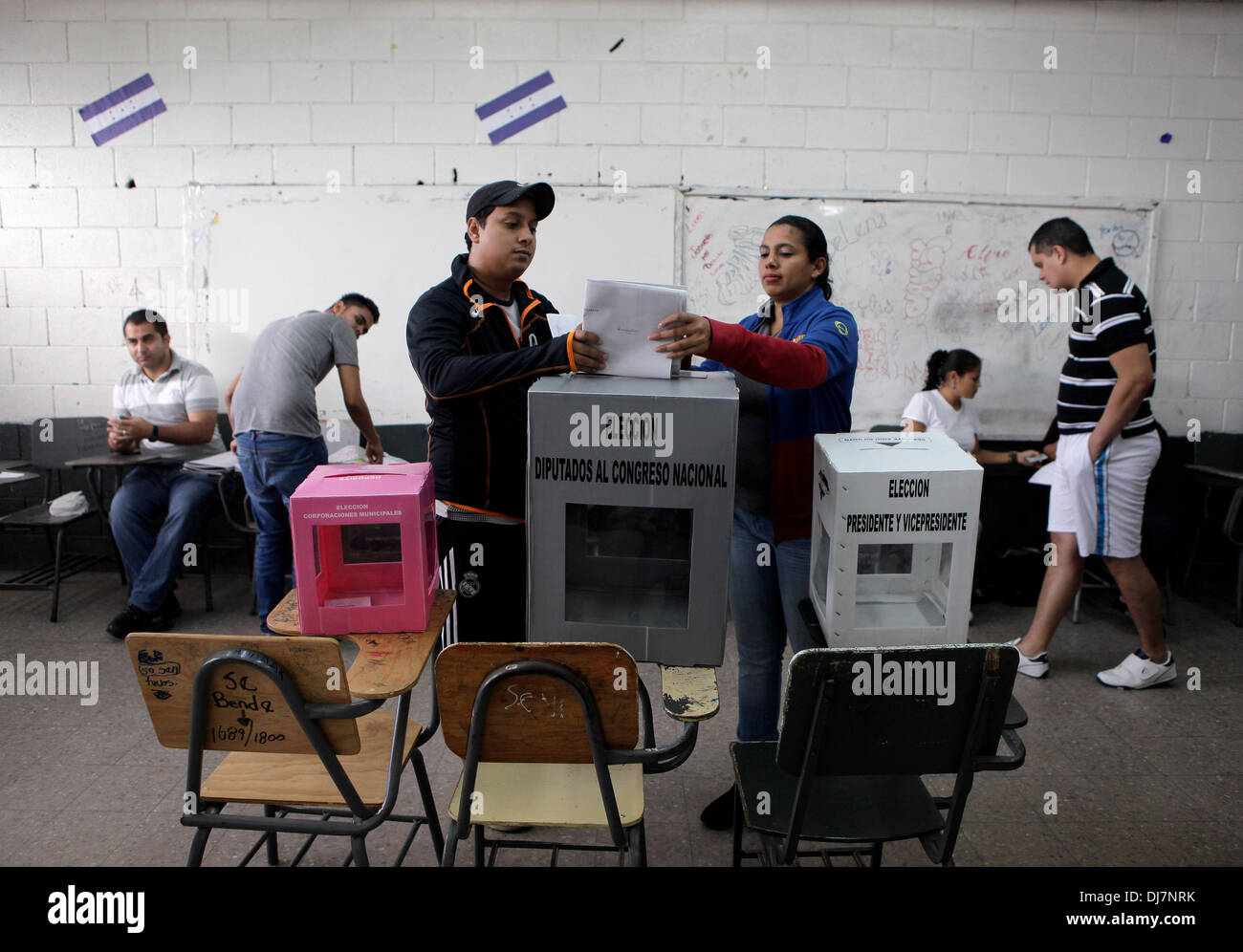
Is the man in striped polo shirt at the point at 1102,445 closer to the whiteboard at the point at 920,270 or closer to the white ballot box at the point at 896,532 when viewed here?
the whiteboard at the point at 920,270

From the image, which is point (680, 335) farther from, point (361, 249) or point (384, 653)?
point (361, 249)

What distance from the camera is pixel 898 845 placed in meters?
2.04

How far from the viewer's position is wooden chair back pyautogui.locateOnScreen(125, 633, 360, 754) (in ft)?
4.19

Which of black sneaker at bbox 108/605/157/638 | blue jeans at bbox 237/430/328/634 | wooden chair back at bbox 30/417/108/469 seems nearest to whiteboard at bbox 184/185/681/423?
wooden chair back at bbox 30/417/108/469

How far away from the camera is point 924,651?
4.01 ft

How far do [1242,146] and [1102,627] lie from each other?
2.45 metres

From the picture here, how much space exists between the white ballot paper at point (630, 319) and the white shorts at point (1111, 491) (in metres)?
2.09

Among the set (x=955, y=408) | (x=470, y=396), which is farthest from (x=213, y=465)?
(x=955, y=408)

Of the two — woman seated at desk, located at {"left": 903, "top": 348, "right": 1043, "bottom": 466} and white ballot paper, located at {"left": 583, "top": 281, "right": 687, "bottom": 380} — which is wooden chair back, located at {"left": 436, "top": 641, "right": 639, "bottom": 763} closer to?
white ballot paper, located at {"left": 583, "top": 281, "right": 687, "bottom": 380}

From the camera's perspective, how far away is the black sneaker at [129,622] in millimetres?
3221

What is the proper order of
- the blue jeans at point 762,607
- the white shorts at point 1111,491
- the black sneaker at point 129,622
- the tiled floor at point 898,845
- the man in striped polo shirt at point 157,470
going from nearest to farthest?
1. the blue jeans at point 762,607
2. the tiled floor at point 898,845
3. the white shorts at point 1111,491
4. the black sneaker at point 129,622
5. the man in striped polo shirt at point 157,470

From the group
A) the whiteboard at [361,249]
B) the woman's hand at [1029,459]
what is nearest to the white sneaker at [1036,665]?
the woman's hand at [1029,459]
